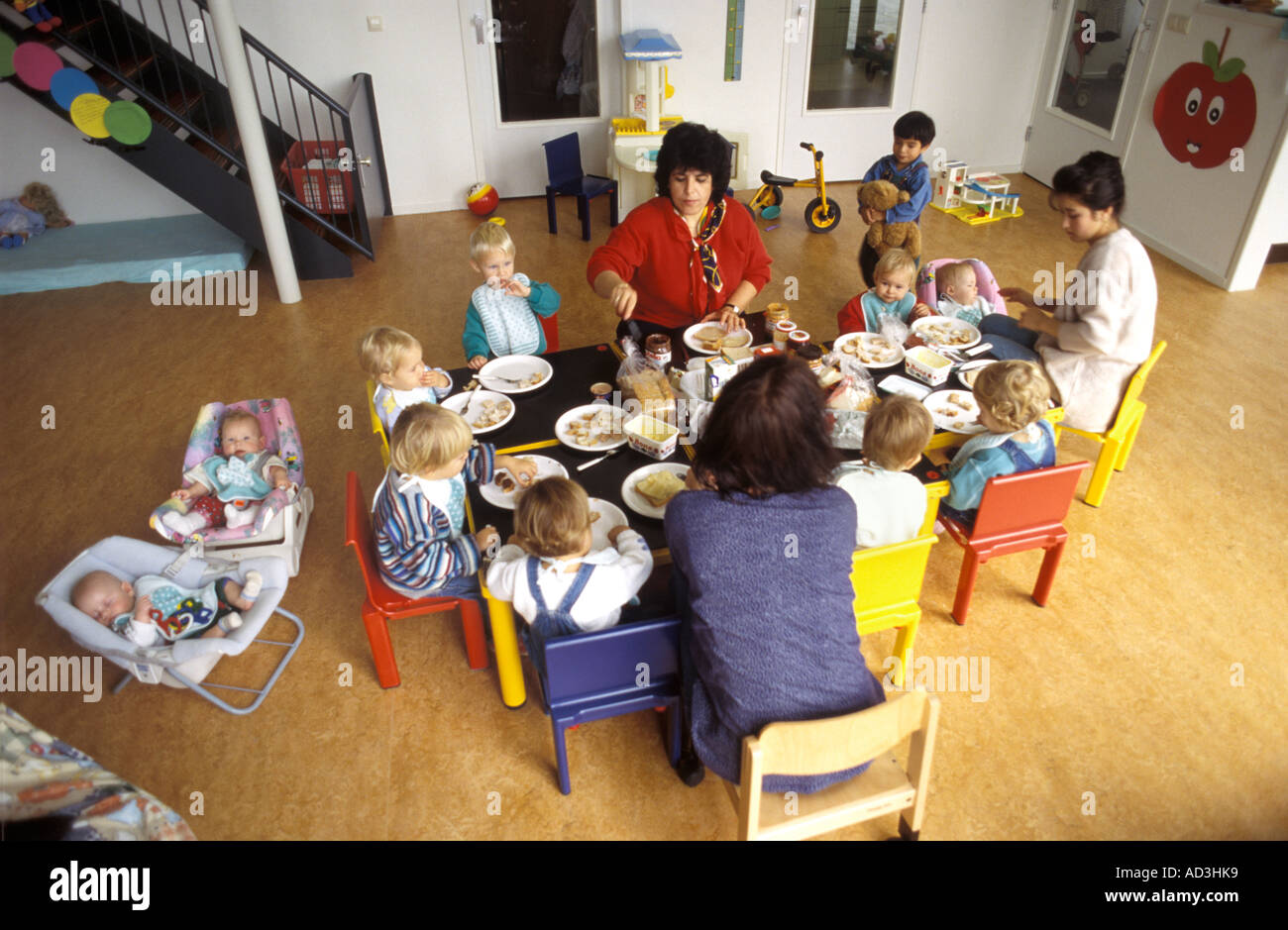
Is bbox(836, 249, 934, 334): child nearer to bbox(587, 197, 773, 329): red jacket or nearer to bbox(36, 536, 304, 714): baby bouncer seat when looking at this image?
bbox(587, 197, 773, 329): red jacket

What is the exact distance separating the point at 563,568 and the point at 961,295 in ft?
8.90

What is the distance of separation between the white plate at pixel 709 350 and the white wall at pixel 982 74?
4.99 m

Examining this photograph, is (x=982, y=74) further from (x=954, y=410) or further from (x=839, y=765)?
(x=839, y=765)

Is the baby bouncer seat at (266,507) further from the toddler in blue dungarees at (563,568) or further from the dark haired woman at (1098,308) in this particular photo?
the dark haired woman at (1098,308)

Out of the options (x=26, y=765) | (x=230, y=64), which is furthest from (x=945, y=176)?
(x=26, y=765)

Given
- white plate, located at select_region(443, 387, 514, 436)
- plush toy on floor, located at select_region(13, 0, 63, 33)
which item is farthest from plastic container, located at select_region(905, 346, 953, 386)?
plush toy on floor, located at select_region(13, 0, 63, 33)

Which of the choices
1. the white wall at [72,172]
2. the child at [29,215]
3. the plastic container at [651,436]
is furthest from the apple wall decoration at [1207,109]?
the child at [29,215]

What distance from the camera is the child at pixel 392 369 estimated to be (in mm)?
2979

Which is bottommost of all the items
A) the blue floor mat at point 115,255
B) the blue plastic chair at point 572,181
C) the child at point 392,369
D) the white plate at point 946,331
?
the blue floor mat at point 115,255

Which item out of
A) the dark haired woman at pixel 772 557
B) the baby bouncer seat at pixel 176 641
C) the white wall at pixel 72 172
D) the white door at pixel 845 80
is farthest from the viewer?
the white door at pixel 845 80

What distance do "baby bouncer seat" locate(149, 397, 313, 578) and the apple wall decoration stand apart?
19.5 ft

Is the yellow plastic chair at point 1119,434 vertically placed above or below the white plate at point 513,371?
below

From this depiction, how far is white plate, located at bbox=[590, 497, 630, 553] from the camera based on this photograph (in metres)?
2.51

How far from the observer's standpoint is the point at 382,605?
2.82 meters
